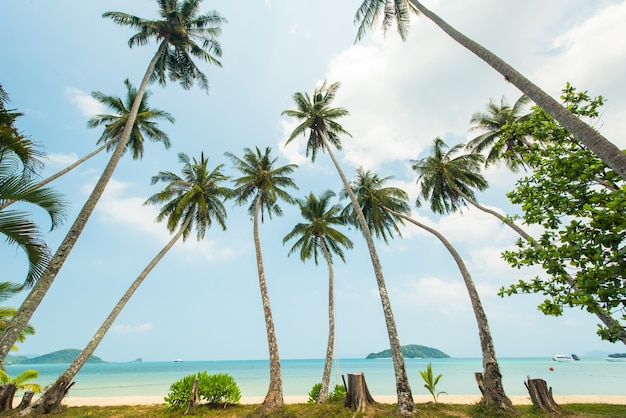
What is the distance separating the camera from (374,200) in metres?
18.7

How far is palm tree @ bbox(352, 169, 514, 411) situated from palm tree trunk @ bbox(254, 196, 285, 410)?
732 cm

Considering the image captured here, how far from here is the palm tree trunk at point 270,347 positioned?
1211cm

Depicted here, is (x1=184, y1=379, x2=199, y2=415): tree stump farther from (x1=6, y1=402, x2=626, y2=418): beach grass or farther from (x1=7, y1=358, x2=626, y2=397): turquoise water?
(x1=7, y1=358, x2=626, y2=397): turquoise water

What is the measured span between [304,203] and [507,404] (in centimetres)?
1490

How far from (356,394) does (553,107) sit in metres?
10.8

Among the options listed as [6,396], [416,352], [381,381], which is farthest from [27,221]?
[416,352]

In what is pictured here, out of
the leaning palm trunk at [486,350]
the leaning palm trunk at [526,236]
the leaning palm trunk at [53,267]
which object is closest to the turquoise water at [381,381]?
the leaning palm trunk at [486,350]

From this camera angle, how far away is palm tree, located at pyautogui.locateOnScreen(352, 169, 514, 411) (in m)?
11.5

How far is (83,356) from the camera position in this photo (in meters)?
11.8

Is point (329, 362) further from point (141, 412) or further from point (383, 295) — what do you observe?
point (141, 412)

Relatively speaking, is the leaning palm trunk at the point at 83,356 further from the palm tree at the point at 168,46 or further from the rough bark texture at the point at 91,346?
the palm tree at the point at 168,46

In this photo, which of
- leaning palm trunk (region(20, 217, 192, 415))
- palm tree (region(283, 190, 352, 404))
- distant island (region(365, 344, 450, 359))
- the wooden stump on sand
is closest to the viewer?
leaning palm trunk (region(20, 217, 192, 415))

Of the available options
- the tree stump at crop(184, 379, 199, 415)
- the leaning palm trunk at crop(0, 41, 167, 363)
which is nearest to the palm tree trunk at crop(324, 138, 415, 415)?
the tree stump at crop(184, 379, 199, 415)

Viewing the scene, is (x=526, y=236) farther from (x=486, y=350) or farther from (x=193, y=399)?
(x=193, y=399)
